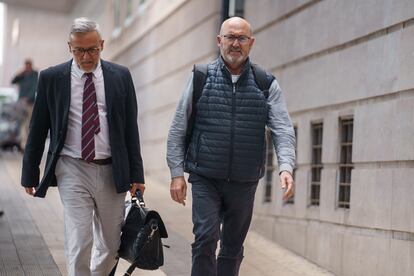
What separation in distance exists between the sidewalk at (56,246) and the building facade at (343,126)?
267 millimetres

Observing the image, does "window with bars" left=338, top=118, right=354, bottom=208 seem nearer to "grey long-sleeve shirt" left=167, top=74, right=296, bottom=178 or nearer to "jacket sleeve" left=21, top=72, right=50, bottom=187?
"grey long-sleeve shirt" left=167, top=74, right=296, bottom=178

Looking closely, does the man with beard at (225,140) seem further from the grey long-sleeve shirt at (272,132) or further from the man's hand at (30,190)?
the man's hand at (30,190)

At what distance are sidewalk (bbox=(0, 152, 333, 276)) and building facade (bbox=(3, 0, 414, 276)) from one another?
0.27 metres

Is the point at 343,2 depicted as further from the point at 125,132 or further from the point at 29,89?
the point at 29,89

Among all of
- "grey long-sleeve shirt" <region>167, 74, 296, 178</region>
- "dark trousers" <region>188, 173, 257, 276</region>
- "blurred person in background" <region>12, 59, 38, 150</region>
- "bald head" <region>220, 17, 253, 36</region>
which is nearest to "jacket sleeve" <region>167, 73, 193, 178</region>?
"grey long-sleeve shirt" <region>167, 74, 296, 178</region>

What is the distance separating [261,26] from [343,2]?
252 centimetres

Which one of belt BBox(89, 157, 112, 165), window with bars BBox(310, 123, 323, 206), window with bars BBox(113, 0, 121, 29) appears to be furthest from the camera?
window with bars BBox(113, 0, 121, 29)

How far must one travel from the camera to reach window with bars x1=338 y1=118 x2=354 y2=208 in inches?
328

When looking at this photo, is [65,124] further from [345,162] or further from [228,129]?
[345,162]

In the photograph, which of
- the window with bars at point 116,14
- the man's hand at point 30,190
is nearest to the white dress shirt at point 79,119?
the man's hand at point 30,190

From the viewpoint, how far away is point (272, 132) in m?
5.69

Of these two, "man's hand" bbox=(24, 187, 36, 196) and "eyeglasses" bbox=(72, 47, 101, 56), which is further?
"man's hand" bbox=(24, 187, 36, 196)

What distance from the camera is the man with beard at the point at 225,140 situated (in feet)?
18.1

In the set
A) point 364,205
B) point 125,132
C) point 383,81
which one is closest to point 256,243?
point 364,205
